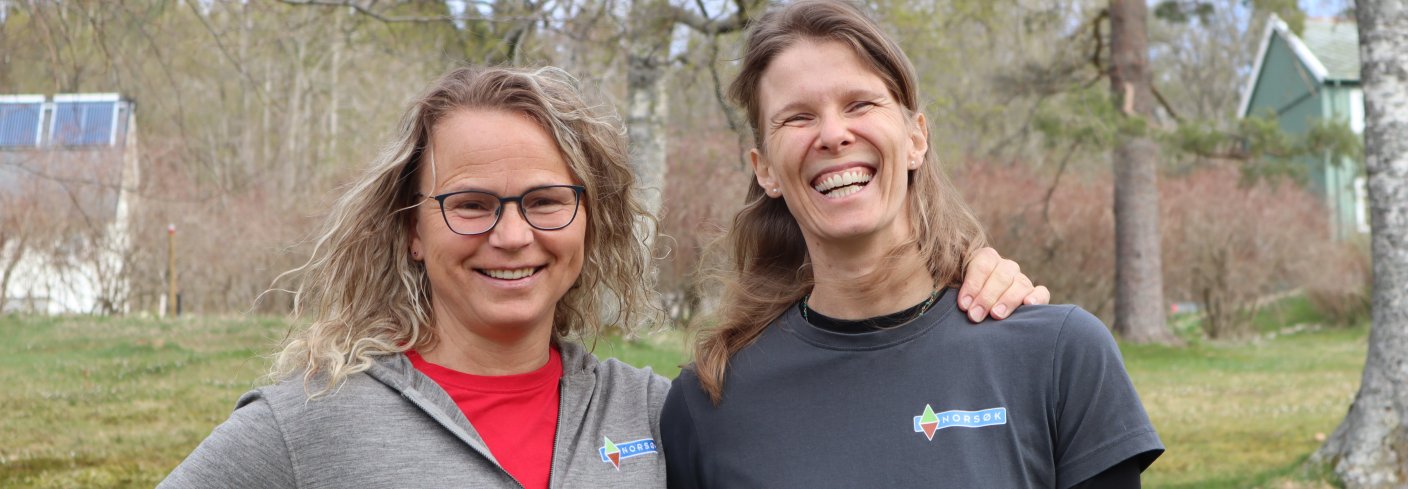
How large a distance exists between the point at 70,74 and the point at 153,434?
209 centimetres

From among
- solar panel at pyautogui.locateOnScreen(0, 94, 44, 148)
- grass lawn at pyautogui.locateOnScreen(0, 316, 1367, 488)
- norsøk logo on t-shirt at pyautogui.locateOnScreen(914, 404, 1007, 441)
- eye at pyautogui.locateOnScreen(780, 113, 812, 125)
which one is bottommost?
grass lawn at pyautogui.locateOnScreen(0, 316, 1367, 488)

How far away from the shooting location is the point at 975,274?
271 cm

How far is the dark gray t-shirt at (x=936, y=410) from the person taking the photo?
2.40 meters

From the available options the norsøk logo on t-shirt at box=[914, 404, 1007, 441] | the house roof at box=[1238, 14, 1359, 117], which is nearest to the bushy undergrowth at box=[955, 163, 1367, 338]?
the house roof at box=[1238, 14, 1359, 117]

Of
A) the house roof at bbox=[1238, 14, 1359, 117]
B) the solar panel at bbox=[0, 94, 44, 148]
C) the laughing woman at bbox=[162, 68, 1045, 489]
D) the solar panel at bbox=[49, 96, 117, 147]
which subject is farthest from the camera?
the house roof at bbox=[1238, 14, 1359, 117]

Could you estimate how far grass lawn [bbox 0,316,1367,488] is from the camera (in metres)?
6.80

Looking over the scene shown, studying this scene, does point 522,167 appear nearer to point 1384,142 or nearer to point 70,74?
point 70,74

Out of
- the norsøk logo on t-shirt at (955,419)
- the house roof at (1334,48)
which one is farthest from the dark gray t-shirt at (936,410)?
the house roof at (1334,48)

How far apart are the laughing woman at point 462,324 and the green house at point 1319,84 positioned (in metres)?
27.9

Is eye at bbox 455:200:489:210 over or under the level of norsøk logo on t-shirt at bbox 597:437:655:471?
over

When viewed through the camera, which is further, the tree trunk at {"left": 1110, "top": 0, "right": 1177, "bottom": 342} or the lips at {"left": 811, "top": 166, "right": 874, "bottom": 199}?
the tree trunk at {"left": 1110, "top": 0, "right": 1177, "bottom": 342}

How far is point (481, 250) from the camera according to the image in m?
2.68

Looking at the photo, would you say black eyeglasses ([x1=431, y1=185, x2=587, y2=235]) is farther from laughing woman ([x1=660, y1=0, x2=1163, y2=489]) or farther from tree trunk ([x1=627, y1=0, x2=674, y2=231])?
tree trunk ([x1=627, y1=0, x2=674, y2=231])

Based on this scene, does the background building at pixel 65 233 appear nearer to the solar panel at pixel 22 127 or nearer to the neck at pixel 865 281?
the solar panel at pixel 22 127
